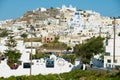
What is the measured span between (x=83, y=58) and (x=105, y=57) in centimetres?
317

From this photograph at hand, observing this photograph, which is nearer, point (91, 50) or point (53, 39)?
point (91, 50)

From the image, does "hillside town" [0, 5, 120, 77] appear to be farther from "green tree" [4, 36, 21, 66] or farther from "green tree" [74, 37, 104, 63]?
"green tree" [74, 37, 104, 63]

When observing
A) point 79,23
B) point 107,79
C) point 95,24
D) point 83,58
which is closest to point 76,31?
point 79,23

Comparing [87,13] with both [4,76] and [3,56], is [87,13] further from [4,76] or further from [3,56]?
[4,76]

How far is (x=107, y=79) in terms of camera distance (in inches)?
646

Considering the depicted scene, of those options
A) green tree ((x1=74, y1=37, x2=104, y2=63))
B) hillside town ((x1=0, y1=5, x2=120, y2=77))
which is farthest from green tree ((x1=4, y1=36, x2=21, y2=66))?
green tree ((x1=74, y1=37, x2=104, y2=63))

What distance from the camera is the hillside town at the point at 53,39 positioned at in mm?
21000

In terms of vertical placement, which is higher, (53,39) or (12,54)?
(53,39)

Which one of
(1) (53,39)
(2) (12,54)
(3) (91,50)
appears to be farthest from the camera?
(1) (53,39)

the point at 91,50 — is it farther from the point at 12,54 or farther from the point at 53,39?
the point at 53,39

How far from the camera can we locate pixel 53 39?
2478 inches

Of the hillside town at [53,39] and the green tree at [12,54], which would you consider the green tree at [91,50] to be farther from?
the green tree at [12,54]

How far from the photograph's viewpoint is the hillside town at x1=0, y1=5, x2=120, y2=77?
21.0m

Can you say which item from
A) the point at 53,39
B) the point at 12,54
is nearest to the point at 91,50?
the point at 12,54
